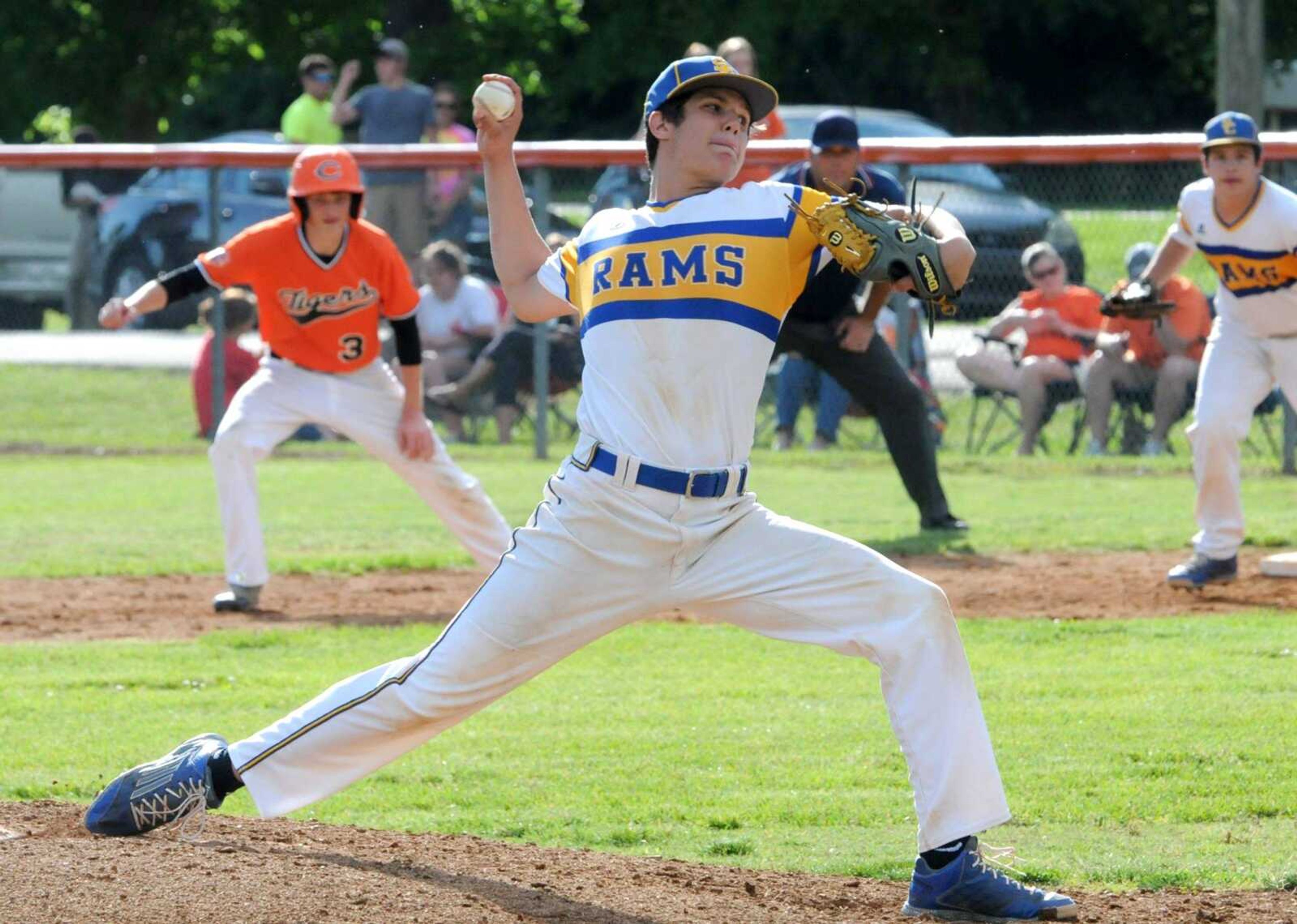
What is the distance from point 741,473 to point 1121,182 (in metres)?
9.63

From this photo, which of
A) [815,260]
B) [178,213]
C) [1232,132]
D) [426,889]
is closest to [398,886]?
[426,889]

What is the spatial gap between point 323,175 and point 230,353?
6.06 meters

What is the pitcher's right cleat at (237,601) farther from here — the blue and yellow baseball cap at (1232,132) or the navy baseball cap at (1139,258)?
the navy baseball cap at (1139,258)

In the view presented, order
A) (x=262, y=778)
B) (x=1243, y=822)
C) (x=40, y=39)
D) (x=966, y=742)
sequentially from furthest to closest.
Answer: (x=40, y=39), (x=1243, y=822), (x=262, y=778), (x=966, y=742)

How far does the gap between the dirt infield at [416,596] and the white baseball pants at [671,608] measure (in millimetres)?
4141

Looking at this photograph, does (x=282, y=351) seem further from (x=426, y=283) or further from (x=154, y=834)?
(x=426, y=283)

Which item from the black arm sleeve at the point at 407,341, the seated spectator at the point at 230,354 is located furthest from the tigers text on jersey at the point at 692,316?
the seated spectator at the point at 230,354

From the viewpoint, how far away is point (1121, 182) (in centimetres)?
1383

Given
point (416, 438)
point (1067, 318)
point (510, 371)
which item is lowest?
point (510, 371)

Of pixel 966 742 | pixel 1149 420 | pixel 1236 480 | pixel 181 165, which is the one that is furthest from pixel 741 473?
pixel 181 165

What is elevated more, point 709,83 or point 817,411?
point 709,83

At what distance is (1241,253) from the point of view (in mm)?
9094

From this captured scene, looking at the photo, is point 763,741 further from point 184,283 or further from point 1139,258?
point 1139,258

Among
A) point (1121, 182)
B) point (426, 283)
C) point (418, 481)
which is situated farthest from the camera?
point (426, 283)
